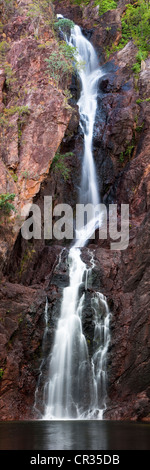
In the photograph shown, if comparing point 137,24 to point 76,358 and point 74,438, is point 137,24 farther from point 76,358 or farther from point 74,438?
point 74,438

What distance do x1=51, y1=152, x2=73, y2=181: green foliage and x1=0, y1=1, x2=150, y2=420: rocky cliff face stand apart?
0.41 metres

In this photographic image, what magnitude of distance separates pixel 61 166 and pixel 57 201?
8.32ft

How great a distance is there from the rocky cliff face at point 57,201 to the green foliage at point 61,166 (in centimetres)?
41

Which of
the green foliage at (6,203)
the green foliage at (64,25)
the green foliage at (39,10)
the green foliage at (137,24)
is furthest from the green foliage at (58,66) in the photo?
the green foliage at (137,24)

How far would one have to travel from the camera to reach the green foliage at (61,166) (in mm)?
28531

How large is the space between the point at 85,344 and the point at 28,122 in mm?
13042

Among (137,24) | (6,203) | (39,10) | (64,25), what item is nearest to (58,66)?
(39,10)

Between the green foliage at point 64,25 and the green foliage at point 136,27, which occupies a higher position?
the green foliage at point 136,27

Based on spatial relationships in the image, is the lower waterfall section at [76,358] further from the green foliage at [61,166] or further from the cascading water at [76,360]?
the green foliage at [61,166]

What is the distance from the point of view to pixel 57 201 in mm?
28391

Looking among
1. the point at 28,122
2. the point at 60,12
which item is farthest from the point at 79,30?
the point at 28,122

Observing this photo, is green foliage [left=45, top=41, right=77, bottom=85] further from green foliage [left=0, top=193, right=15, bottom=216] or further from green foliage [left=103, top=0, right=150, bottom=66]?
green foliage [left=103, top=0, right=150, bottom=66]

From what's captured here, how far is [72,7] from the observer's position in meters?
46.7
